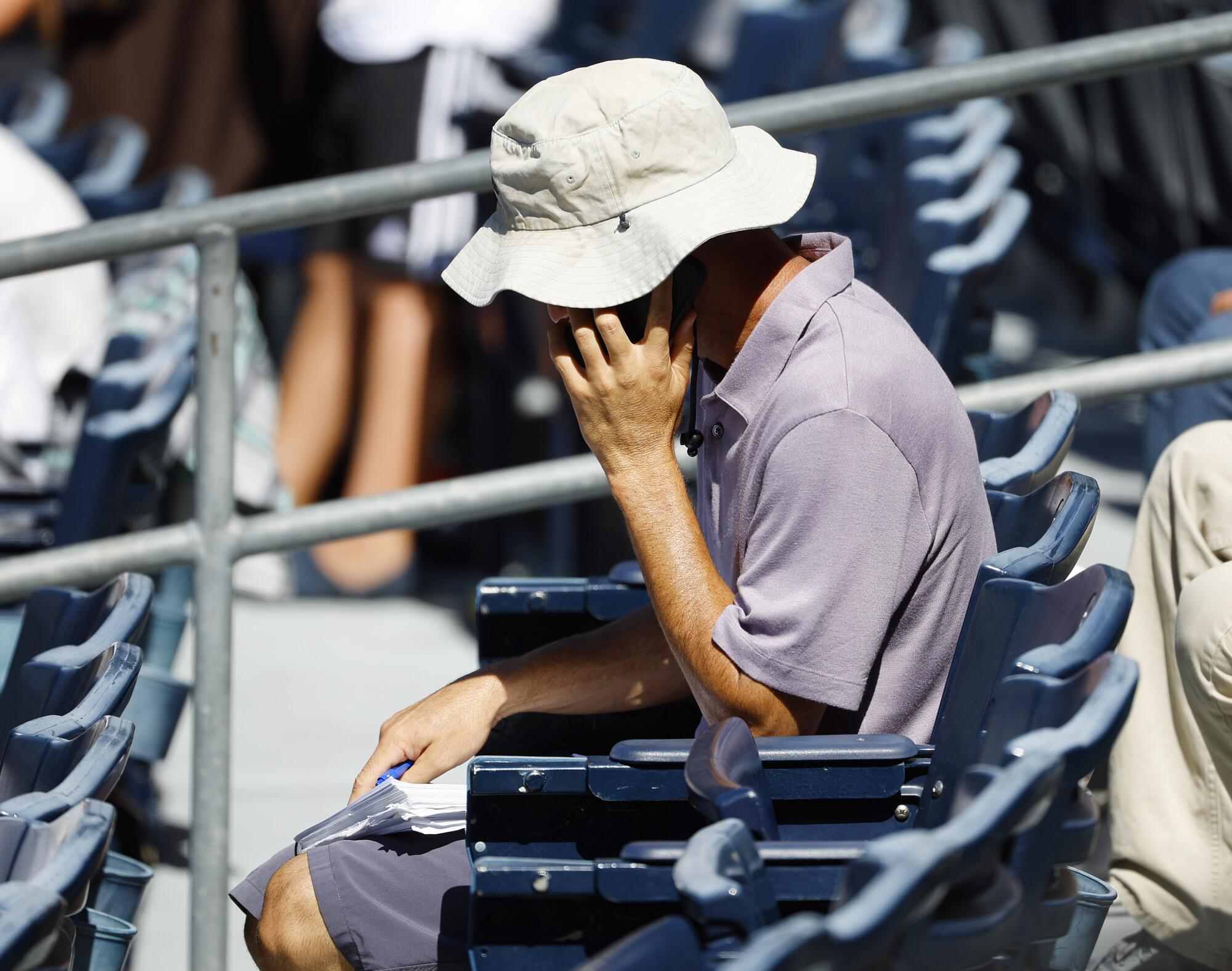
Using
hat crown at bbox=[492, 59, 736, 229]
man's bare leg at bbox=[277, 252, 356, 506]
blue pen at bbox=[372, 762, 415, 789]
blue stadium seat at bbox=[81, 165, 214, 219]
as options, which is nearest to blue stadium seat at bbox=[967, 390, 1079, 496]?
hat crown at bbox=[492, 59, 736, 229]

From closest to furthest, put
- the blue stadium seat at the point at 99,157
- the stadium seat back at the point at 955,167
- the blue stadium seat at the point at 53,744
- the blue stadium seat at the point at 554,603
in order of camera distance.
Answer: the blue stadium seat at the point at 53,744 → the blue stadium seat at the point at 554,603 → the stadium seat back at the point at 955,167 → the blue stadium seat at the point at 99,157

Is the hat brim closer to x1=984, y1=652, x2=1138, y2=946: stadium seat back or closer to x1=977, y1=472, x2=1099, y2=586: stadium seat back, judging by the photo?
x1=977, y1=472, x2=1099, y2=586: stadium seat back

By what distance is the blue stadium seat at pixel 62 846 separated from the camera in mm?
1238

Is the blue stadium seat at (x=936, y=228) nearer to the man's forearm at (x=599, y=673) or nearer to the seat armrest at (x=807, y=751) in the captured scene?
the man's forearm at (x=599, y=673)

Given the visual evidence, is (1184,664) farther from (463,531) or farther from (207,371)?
(463,531)

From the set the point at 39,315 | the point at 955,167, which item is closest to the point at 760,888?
the point at 955,167

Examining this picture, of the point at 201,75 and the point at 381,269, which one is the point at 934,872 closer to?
the point at 381,269

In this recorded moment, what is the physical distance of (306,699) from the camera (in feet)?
13.0

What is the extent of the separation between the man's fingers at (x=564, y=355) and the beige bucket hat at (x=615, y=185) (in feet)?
0.24

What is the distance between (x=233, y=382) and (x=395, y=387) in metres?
2.67

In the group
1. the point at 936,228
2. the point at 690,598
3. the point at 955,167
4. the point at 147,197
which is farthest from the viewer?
the point at 147,197

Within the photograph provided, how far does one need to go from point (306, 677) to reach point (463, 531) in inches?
43.2

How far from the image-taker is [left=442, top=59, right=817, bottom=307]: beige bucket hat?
5.36 ft

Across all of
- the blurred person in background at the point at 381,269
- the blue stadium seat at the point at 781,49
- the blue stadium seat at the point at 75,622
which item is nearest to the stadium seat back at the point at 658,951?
the blue stadium seat at the point at 75,622
